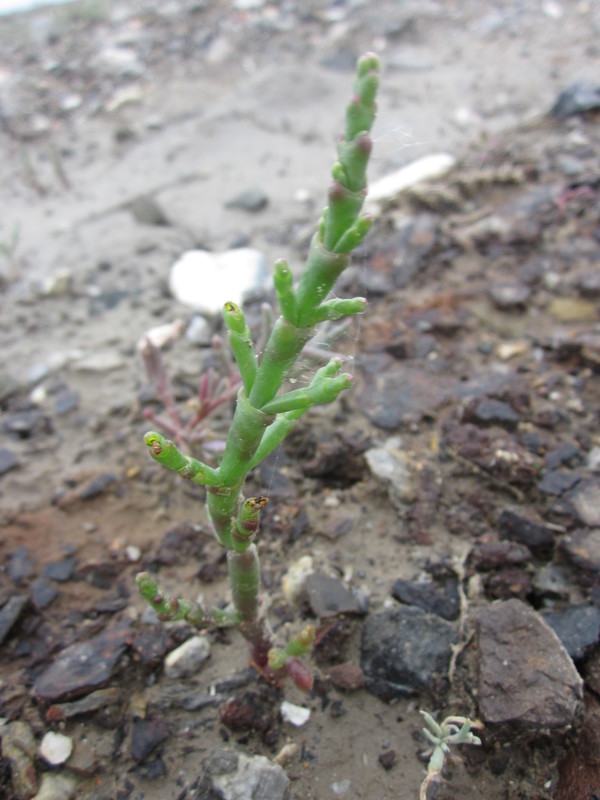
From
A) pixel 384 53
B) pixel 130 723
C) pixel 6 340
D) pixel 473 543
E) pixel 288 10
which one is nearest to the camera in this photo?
pixel 130 723

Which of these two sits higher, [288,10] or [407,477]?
[288,10]

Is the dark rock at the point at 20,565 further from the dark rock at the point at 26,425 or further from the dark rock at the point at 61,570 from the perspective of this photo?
the dark rock at the point at 26,425

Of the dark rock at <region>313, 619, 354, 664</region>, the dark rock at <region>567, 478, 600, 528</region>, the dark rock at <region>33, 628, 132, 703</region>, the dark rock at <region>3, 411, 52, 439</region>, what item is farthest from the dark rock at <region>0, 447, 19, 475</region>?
the dark rock at <region>567, 478, 600, 528</region>

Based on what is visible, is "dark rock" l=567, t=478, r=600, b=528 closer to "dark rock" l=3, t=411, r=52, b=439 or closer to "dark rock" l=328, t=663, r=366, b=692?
"dark rock" l=328, t=663, r=366, b=692

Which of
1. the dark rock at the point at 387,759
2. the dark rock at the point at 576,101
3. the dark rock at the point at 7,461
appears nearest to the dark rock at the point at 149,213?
the dark rock at the point at 7,461

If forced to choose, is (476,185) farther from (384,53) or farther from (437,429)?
(384,53)

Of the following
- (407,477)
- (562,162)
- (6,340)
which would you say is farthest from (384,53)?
(407,477)

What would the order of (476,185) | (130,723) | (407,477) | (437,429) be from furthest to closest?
(476,185) → (437,429) → (407,477) → (130,723)

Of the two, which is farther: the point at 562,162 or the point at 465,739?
the point at 562,162
